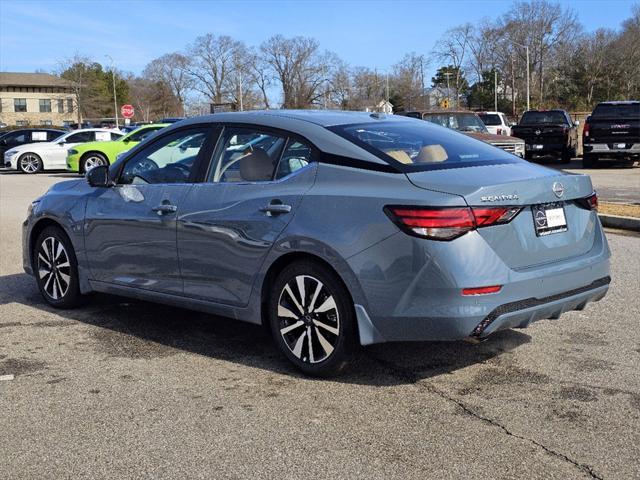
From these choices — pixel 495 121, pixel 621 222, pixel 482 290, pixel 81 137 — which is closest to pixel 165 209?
pixel 482 290

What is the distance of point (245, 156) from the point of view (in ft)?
16.7

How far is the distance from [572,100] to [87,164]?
220ft

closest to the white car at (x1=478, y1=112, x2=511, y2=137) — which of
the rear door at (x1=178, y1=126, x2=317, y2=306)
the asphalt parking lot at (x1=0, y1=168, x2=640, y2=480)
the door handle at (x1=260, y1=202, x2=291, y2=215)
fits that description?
the asphalt parking lot at (x1=0, y1=168, x2=640, y2=480)

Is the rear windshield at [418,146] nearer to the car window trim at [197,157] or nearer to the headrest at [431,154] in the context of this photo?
the headrest at [431,154]

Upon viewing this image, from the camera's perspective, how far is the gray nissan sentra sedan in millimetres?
4105

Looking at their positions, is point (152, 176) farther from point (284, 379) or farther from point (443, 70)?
point (443, 70)

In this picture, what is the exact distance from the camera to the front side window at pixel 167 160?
5441 millimetres

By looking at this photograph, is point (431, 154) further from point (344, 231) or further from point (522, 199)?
point (344, 231)

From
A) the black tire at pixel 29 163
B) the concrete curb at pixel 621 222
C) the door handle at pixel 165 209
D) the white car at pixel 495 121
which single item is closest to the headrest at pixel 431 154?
the door handle at pixel 165 209

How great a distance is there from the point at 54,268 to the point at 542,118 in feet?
69.9

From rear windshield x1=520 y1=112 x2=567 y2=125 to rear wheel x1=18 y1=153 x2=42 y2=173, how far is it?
1677 centimetres

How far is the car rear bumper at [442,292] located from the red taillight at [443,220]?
5 centimetres

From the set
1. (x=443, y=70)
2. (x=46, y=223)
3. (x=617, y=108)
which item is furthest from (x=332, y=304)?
(x=443, y=70)

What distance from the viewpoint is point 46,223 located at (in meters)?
6.58
